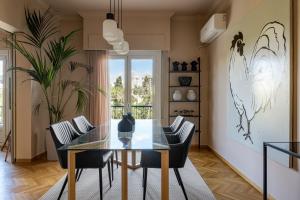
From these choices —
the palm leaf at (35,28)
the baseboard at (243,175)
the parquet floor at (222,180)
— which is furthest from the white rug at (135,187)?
the palm leaf at (35,28)

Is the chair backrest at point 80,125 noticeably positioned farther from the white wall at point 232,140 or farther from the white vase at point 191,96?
the white vase at point 191,96

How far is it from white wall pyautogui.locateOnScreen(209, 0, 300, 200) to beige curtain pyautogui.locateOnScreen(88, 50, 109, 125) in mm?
2200

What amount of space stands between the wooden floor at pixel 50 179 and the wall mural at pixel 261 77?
53 cm

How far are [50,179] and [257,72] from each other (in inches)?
119

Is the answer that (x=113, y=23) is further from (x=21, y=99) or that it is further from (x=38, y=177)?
(x=21, y=99)

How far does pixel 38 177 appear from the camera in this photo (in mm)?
3582

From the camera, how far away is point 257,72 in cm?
305

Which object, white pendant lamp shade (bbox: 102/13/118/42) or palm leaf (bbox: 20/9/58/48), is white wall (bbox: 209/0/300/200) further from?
palm leaf (bbox: 20/9/58/48)

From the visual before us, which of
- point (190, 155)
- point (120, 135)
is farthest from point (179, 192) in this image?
point (190, 155)

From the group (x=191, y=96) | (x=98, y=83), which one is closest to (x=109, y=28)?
(x=98, y=83)

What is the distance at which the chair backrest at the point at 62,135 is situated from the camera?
104 inches

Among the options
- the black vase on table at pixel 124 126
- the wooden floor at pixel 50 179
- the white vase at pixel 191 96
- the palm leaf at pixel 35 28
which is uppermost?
the palm leaf at pixel 35 28

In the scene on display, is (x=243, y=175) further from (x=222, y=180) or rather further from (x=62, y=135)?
(x=62, y=135)

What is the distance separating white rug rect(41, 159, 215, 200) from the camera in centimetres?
288
